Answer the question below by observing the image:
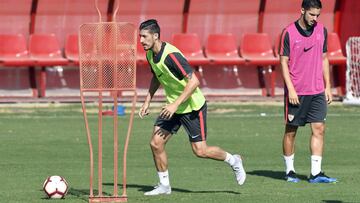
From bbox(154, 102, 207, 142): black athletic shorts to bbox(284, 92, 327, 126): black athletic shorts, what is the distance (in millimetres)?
1868

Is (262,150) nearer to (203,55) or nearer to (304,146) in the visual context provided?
(304,146)

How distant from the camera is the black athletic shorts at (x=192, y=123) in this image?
46.0 feet

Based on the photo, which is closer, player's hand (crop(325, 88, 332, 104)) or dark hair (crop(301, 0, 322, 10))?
dark hair (crop(301, 0, 322, 10))

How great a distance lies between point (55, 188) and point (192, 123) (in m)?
1.75

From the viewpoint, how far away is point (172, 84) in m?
13.9

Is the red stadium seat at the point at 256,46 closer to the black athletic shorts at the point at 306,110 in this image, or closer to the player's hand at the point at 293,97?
the black athletic shorts at the point at 306,110

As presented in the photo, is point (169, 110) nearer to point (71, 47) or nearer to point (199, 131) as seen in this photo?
point (199, 131)

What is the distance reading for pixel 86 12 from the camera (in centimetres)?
3262

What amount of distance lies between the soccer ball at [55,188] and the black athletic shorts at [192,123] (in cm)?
138

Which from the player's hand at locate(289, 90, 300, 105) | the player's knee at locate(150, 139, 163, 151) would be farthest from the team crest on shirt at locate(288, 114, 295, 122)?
the player's knee at locate(150, 139, 163, 151)

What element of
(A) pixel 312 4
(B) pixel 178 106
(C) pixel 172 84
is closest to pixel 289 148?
(A) pixel 312 4

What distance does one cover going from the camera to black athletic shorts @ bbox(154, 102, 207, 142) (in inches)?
552

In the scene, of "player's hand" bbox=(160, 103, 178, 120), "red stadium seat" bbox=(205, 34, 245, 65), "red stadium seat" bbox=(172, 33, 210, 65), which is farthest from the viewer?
"red stadium seat" bbox=(205, 34, 245, 65)

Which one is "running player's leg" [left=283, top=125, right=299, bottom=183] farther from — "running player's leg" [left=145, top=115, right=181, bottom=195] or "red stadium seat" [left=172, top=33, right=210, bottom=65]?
"red stadium seat" [left=172, top=33, right=210, bottom=65]
